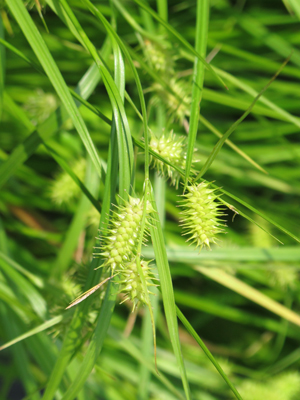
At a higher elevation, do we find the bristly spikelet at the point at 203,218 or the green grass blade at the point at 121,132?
the green grass blade at the point at 121,132

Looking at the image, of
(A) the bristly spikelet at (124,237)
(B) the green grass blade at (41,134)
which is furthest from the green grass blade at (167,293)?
(B) the green grass blade at (41,134)

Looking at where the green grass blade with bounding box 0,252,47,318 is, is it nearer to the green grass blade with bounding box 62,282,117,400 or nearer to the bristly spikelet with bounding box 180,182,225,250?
the green grass blade with bounding box 62,282,117,400

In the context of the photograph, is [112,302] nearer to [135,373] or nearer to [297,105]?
[135,373]

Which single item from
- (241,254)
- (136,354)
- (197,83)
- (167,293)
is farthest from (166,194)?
(167,293)

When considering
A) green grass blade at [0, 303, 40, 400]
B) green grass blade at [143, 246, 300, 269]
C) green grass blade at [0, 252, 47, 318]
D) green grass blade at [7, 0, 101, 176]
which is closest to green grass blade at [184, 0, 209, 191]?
green grass blade at [7, 0, 101, 176]

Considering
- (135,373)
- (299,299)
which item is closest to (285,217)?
(299,299)

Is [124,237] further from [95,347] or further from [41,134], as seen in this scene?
[41,134]

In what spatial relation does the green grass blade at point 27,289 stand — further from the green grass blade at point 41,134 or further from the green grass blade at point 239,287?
the green grass blade at point 239,287
